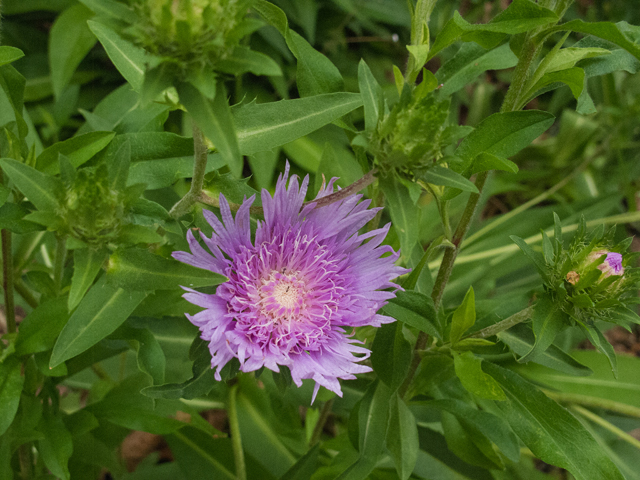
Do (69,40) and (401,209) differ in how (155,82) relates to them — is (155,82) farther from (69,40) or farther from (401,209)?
(69,40)

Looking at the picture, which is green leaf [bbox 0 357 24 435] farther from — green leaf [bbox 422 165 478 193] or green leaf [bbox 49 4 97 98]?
green leaf [bbox 49 4 97 98]

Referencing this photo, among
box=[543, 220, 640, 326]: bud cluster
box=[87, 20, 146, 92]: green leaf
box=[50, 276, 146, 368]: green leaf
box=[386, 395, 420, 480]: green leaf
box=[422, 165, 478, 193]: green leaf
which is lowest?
box=[386, 395, 420, 480]: green leaf

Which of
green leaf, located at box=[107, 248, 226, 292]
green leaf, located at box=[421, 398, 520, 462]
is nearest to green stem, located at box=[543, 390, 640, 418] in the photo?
green leaf, located at box=[421, 398, 520, 462]

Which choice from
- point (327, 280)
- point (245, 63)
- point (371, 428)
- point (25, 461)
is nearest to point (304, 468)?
point (371, 428)

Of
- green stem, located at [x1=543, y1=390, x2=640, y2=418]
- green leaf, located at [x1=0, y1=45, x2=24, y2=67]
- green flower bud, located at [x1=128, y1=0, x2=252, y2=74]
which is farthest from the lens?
green stem, located at [x1=543, y1=390, x2=640, y2=418]

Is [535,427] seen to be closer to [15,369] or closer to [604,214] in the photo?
[15,369]

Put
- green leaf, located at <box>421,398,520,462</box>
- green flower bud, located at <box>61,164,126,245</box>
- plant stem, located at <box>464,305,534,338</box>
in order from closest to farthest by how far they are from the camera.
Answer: green flower bud, located at <box>61,164,126,245</box>
plant stem, located at <box>464,305,534,338</box>
green leaf, located at <box>421,398,520,462</box>
